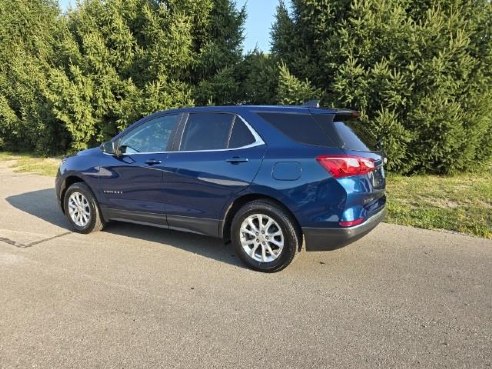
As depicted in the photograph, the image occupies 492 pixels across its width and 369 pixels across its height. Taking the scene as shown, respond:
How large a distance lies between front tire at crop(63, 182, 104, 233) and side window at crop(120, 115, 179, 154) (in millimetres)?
925

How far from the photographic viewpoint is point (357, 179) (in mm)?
4168

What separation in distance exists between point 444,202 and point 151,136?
16.1ft

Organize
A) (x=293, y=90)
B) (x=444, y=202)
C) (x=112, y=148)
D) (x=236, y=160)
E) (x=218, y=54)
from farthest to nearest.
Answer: (x=218, y=54)
(x=293, y=90)
(x=444, y=202)
(x=112, y=148)
(x=236, y=160)

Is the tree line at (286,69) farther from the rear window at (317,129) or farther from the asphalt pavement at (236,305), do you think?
the rear window at (317,129)

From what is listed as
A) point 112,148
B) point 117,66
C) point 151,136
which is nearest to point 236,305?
point 151,136

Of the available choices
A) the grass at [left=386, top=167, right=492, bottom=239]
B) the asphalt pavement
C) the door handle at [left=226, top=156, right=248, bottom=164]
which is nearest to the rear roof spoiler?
the door handle at [left=226, top=156, right=248, bottom=164]

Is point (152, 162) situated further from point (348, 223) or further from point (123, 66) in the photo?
point (123, 66)

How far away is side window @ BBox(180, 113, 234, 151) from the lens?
481 cm

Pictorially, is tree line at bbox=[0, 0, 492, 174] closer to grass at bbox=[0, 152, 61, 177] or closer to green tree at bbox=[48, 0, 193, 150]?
green tree at bbox=[48, 0, 193, 150]

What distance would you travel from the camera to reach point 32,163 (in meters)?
13.7

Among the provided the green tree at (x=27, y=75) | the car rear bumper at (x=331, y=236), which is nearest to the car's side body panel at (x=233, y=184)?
the car rear bumper at (x=331, y=236)

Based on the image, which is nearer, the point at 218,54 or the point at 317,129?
the point at 317,129

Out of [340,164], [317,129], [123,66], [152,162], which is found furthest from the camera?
[123,66]

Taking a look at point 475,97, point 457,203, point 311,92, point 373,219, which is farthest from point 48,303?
point 475,97
